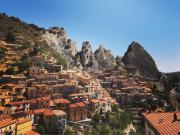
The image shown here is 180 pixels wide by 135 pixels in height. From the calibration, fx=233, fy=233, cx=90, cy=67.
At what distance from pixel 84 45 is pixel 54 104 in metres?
85.3

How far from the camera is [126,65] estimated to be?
468ft

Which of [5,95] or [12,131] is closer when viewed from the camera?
[12,131]

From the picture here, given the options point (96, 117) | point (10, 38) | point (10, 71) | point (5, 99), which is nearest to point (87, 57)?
point (10, 38)

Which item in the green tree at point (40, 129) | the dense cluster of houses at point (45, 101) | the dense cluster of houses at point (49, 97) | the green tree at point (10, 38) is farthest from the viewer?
the green tree at point (10, 38)

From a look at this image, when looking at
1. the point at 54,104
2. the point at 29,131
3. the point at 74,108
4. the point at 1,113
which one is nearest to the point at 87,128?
the point at 74,108

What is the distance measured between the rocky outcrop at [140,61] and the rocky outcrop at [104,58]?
29.6 feet

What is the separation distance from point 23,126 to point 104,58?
333 ft

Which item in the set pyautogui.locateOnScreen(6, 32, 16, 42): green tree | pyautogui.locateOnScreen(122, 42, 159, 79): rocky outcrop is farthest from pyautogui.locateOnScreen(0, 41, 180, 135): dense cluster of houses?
Result: pyautogui.locateOnScreen(122, 42, 159, 79): rocky outcrop

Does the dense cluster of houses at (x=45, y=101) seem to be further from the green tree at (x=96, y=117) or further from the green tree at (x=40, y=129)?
the green tree at (x=96, y=117)

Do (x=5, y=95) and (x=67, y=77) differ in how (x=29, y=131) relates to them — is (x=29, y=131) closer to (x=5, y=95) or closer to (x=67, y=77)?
(x=5, y=95)

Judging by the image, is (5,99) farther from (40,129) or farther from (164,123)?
(164,123)

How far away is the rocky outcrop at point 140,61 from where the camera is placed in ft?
484

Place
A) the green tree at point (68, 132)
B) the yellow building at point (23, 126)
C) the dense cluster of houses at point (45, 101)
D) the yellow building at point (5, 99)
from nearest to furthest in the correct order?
the yellow building at point (23, 126)
the dense cluster of houses at point (45, 101)
the green tree at point (68, 132)
the yellow building at point (5, 99)

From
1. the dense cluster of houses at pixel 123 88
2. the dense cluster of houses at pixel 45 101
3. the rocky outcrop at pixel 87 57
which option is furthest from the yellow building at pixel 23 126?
the rocky outcrop at pixel 87 57
